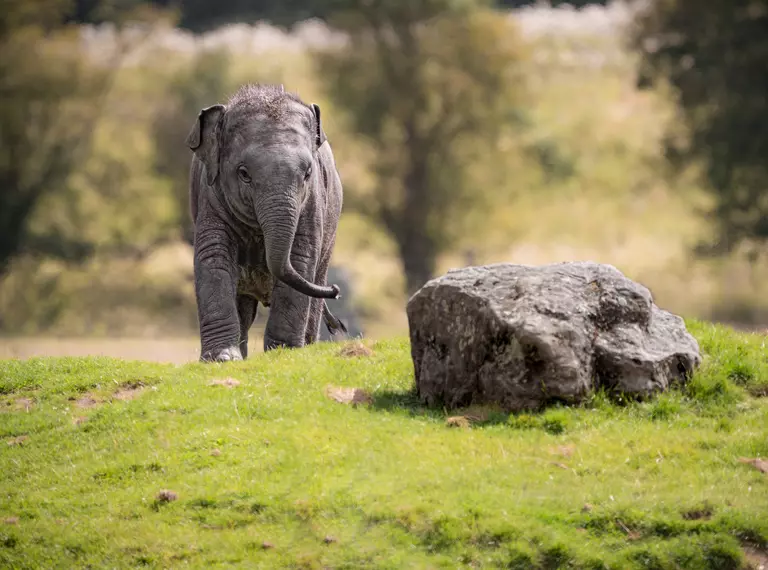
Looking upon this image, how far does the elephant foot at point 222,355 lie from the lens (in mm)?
18156

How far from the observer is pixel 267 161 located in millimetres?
18062

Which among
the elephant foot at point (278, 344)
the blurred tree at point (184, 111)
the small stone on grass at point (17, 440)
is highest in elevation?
the blurred tree at point (184, 111)

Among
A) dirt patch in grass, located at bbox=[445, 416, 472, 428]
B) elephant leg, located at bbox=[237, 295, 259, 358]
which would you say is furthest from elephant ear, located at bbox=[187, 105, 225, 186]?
dirt patch in grass, located at bbox=[445, 416, 472, 428]

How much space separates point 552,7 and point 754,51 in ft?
101

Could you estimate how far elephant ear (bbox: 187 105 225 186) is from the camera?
1888 centimetres

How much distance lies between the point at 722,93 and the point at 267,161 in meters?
41.2

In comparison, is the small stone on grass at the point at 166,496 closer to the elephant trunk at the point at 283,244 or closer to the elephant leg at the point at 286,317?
the elephant trunk at the point at 283,244

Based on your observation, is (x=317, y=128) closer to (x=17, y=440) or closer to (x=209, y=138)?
(x=209, y=138)

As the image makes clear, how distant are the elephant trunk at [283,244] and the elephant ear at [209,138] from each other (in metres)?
1.47

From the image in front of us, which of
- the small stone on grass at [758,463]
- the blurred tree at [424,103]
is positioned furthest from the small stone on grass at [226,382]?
the blurred tree at [424,103]

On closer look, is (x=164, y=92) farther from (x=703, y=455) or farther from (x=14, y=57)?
(x=703, y=455)

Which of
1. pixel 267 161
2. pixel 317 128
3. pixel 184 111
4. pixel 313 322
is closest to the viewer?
pixel 267 161

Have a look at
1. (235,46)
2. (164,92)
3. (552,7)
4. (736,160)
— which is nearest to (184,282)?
(164,92)

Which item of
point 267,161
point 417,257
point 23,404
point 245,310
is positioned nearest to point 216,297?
point 267,161
